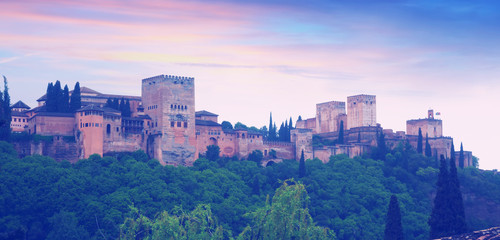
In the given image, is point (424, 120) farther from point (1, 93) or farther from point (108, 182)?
point (1, 93)

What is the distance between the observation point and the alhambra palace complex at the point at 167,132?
73.4 meters

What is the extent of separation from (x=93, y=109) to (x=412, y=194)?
3281 centimetres

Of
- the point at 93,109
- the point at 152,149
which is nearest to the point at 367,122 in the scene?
the point at 152,149

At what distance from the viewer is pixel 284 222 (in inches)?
1742

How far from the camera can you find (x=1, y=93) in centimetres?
7212

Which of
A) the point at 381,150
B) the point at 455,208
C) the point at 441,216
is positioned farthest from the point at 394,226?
the point at 381,150

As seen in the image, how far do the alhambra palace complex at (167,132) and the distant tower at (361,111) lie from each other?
4.7 inches

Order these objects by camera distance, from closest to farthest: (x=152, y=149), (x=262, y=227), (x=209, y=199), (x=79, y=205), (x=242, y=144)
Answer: (x=262, y=227) → (x=79, y=205) → (x=209, y=199) → (x=152, y=149) → (x=242, y=144)

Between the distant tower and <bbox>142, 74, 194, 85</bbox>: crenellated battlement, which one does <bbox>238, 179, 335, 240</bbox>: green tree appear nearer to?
<bbox>142, 74, 194, 85</bbox>: crenellated battlement

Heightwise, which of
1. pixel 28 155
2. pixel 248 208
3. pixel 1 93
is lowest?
pixel 248 208

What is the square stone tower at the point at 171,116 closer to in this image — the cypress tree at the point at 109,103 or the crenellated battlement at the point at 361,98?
the cypress tree at the point at 109,103

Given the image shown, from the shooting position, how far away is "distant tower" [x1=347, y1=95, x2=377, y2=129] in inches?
3804

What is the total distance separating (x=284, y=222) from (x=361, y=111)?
5436 cm

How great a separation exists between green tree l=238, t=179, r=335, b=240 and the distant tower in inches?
2029
